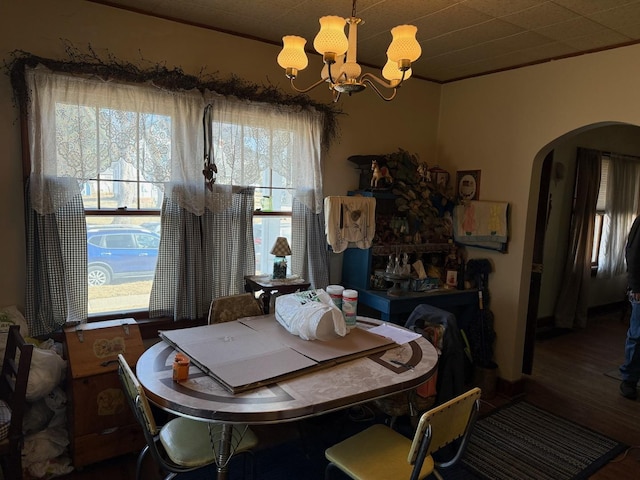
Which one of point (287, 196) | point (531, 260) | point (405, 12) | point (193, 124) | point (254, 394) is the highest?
point (405, 12)

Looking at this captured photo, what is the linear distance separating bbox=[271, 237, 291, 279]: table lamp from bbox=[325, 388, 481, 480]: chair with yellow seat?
1347 millimetres

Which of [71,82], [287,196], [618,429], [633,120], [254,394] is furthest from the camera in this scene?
[287,196]

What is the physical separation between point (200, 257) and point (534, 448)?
2.46 meters

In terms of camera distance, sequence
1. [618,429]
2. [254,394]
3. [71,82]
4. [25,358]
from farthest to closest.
Answer: [618,429] < [71,82] < [25,358] < [254,394]

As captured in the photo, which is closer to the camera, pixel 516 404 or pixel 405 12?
pixel 405 12

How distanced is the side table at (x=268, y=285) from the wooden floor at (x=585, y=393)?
1195mm

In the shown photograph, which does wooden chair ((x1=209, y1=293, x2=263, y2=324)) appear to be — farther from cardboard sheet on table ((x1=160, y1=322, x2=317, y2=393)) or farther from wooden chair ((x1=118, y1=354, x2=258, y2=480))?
wooden chair ((x1=118, y1=354, x2=258, y2=480))

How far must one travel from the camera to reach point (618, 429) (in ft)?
9.87

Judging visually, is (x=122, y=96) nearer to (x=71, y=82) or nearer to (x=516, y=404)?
(x=71, y=82)

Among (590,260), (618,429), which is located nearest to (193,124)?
(618,429)

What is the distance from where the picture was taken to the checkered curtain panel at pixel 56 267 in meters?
2.45

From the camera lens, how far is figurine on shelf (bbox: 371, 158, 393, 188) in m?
3.36

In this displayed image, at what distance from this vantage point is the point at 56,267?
251 cm

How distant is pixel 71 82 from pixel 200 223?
1.08 meters
